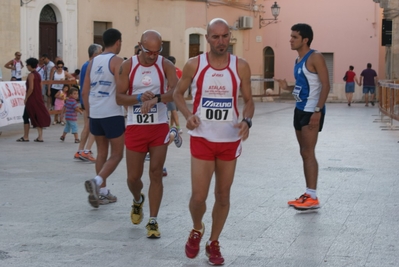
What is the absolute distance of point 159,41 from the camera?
720cm

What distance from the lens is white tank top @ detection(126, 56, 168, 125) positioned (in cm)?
736

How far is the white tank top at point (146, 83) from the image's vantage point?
736cm

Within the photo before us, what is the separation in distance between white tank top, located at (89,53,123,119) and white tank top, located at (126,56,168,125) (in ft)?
4.02

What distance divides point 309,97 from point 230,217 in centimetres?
168

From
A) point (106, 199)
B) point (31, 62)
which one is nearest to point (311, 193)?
point (106, 199)

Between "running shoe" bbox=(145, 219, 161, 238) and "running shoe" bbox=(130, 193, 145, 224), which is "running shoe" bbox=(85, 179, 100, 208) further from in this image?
"running shoe" bbox=(145, 219, 161, 238)

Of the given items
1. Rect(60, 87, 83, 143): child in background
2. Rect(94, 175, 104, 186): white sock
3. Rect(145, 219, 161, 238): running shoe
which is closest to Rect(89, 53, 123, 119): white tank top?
Rect(94, 175, 104, 186): white sock

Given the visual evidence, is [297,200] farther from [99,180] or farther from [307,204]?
[99,180]

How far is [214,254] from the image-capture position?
621 centimetres

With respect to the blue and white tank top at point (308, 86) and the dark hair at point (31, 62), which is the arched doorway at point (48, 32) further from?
the blue and white tank top at point (308, 86)

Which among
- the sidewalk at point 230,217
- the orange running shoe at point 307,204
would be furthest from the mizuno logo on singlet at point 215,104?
the orange running shoe at point 307,204

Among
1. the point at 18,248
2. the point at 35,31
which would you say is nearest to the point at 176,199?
the point at 18,248

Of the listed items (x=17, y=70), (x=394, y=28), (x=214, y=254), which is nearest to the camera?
(x=214, y=254)

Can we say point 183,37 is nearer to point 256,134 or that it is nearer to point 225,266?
point 256,134
